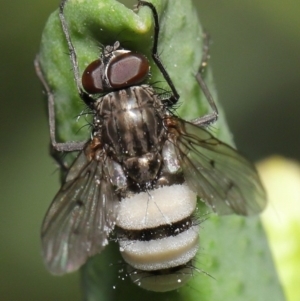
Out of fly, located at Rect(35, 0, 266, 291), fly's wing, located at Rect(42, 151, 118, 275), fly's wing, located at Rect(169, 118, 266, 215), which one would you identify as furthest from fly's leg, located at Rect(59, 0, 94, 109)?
fly's wing, located at Rect(169, 118, 266, 215)

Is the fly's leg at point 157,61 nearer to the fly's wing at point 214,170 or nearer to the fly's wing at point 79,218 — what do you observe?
the fly's wing at point 214,170

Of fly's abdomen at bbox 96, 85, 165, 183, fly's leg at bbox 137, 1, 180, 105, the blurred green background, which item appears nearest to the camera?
fly's leg at bbox 137, 1, 180, 105

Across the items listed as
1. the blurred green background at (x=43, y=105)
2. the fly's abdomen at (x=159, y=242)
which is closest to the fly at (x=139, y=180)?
the fly's abdomen at (x=159, y=242)

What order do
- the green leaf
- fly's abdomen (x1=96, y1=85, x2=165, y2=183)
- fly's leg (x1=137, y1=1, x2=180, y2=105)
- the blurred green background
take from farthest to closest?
the blurred green background
fly's abdomen (x1=96, y1=85, x2=165, y2=183)
the green leaf
fly's leg (x1=137, y1=1, x2=180, y2=105)

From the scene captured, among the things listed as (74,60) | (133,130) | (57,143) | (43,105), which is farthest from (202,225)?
(43,105)

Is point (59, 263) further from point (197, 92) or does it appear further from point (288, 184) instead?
point (288, 184)

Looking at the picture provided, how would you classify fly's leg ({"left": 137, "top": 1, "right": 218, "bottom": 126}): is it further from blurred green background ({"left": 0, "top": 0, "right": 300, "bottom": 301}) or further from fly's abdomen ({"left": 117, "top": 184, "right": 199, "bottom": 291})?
blurred green background ({"left": 0, "top": 0, "right": 300, "bottom": 301})
